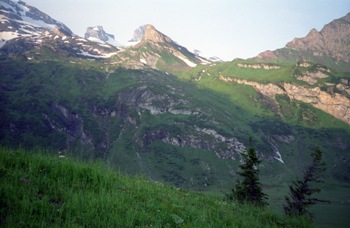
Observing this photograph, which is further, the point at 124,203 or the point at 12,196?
the point at 124,203

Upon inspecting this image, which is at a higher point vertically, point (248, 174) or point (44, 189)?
point (44, 189)

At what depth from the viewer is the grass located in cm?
816

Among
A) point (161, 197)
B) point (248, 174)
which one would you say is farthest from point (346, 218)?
point (161, 197)

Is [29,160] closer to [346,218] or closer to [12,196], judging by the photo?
[12,196]

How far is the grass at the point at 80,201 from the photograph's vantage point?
8.16 metres

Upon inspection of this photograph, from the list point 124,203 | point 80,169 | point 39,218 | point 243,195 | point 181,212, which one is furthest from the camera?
point 243,195

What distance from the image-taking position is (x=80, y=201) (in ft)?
30.9

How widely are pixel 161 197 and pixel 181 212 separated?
1.89m

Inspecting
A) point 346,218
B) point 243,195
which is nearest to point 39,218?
point 243,195

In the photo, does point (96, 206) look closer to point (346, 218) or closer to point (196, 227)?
point (196, 227)

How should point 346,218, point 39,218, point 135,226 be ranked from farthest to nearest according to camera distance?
point 346,218
point 135,226
point 39,218

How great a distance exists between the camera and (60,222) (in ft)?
26.0

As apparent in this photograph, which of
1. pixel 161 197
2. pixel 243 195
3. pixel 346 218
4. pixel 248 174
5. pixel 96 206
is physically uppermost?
pixel 96 206

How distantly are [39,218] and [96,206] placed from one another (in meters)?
1.91
